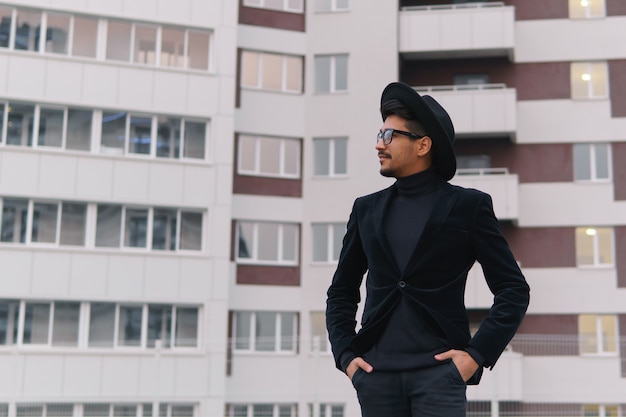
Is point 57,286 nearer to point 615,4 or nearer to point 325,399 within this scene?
point 325,399

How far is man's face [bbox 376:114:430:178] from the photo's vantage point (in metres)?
3.38

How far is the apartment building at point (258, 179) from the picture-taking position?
2566 centimetres

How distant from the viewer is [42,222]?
26109 mm

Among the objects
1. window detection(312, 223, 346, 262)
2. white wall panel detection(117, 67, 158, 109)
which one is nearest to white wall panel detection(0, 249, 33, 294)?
white wall panel detection(117, 67, 158, 109)

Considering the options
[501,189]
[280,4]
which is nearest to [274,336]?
[501,189]

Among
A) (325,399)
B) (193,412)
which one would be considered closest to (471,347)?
(325,399)

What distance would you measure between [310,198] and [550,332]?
8.40 m

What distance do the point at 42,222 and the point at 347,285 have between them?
23788 millimetres

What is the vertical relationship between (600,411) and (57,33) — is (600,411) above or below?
below

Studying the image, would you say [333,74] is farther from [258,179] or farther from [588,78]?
[588,78]

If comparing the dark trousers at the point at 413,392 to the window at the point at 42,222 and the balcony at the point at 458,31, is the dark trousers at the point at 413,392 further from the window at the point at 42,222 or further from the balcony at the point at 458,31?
the balcony at the point at 458,31

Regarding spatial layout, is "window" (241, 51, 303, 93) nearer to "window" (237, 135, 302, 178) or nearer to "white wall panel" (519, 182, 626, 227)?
"window" (237, 135, 302, 178)

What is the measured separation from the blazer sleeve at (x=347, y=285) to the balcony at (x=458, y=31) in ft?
86.2

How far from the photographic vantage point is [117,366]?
997 inches
